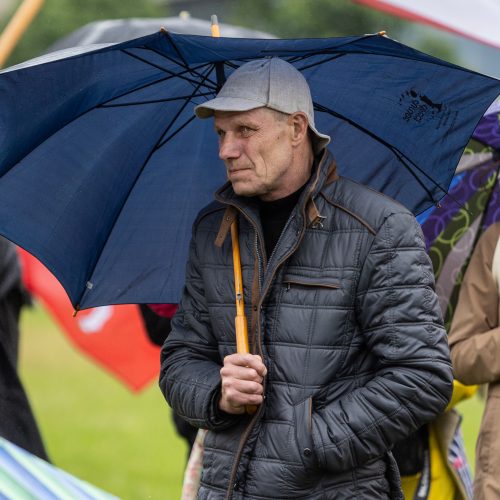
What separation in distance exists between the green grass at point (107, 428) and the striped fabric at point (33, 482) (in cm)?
498

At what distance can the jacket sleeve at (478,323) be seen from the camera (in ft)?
16.4

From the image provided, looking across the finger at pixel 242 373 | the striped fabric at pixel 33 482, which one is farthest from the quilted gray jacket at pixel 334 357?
the striped fabric at pixel 33 482

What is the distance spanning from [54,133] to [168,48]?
65cm

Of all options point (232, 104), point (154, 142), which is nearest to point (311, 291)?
point (232, 104)

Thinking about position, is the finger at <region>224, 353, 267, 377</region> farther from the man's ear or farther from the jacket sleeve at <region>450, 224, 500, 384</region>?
the jacket sleeve at <region>450, 224, 500, 384</region>

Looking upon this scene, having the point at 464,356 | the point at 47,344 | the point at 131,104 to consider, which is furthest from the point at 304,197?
the point at 47,344

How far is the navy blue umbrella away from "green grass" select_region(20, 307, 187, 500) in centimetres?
461

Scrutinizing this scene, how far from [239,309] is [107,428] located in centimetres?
972

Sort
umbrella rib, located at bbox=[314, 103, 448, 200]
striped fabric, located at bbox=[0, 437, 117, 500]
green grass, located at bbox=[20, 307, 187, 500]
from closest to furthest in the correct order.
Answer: striped fabric, located at bbox=[0, 437, 117, 500] < umbrella rib, located at bbox=[314, 103, 448, 200] < green grass, located at bbox=[20, 307, 187, 500]

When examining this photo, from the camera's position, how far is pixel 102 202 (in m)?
4.70

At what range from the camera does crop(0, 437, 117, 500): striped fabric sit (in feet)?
8.59

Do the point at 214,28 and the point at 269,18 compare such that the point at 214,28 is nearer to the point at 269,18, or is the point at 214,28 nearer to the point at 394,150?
the point at 394,150

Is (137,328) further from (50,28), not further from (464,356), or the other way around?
(50,28)

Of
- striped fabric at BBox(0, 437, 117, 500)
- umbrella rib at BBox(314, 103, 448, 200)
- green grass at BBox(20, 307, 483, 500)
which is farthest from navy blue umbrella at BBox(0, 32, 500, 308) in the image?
green grass at BBox(20, 307, 483, 500)
